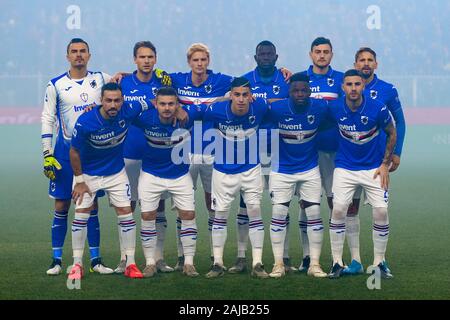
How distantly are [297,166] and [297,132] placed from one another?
355mm

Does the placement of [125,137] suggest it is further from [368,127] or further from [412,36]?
[412,36]

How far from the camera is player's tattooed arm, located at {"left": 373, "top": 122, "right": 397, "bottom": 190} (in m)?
8.61

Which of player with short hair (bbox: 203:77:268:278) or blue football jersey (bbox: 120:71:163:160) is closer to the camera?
player with short hair (bbox: 203:77:268:278)

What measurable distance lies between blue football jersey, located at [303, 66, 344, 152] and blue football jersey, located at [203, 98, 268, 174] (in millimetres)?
697

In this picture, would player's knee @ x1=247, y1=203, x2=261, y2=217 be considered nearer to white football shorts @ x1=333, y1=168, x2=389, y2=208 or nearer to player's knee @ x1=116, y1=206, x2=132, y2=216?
white football shorts @ x1=333, y1=168, x2=389, y2=208

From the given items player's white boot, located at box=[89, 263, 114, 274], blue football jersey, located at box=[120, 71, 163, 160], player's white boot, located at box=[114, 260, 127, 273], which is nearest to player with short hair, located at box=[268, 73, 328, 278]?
blue football jersey, located at box=[120, 71, 163, 160]

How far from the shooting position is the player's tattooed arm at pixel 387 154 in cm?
861

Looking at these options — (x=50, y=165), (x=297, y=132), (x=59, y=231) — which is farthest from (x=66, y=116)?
(x=297, y=132)

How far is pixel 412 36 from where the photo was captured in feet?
150

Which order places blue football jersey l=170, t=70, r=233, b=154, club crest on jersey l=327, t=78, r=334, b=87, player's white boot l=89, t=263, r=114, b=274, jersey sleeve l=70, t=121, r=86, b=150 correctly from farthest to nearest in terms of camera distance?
blue football jersey l=170, t=70, r=233, b=154 < club crest on jersey l=327, t=78, r=334, b=87 < player's white boot l=89, t=263, r=114, b=274 < jersey sleeve l=70, t=121, r=86, b=150

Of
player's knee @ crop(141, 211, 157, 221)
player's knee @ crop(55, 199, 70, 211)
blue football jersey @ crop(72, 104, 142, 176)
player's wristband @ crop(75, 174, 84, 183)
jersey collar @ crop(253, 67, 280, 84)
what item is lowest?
player's knee @ crop(141, 211, 157, 221)

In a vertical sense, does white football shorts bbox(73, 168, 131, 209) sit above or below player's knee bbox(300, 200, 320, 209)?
above

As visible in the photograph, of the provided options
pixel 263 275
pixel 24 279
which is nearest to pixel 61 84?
pixel 24 279

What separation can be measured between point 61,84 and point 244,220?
241cm
